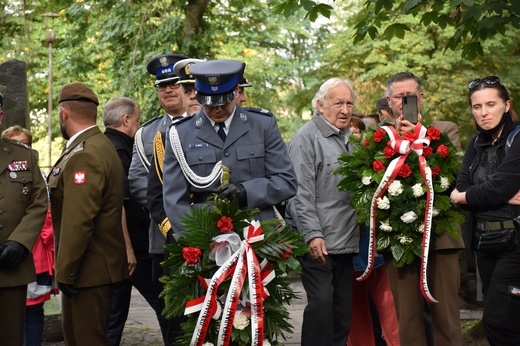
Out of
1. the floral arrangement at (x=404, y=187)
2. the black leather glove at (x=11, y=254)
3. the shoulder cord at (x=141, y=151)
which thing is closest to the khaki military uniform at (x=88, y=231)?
the black leather glove at (x=11, y=254)

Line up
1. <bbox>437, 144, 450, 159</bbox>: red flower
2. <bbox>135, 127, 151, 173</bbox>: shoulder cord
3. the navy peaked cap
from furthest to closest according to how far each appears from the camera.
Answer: the navy peaked cap, <bbox>135, 127, 151, 173</bbox>: shoulder cord, <bbox>437, 144, 450, 159</bbox>: red flower

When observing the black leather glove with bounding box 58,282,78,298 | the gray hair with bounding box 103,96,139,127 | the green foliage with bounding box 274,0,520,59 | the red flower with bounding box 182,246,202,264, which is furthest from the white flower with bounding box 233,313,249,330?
the green foliage with bounding box 274,0,520,59

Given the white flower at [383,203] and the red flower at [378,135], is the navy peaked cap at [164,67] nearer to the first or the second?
the red flower at [378,135]

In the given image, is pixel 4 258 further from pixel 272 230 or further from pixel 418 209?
pixel 418 209

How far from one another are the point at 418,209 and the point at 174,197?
6.82 feet

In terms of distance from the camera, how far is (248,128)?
644 cm

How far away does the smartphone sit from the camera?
7.61m

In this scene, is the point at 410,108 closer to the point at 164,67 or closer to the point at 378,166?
the point at 378,166

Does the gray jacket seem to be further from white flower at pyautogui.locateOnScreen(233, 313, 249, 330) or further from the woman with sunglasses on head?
white flower at pyautogui.locateOnScreen(233, 313, 249, 330)

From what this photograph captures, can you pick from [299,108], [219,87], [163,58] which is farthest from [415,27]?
[219,87]

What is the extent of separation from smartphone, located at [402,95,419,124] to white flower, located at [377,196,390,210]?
65 centimetres

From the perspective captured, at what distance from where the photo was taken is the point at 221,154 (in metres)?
6.37

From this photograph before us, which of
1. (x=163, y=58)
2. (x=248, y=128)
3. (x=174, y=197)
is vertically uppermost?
(x=163, y=58)

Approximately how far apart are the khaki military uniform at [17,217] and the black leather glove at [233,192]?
1.41 metres
